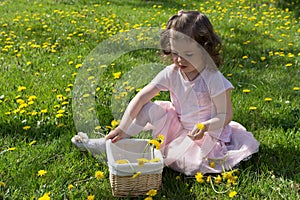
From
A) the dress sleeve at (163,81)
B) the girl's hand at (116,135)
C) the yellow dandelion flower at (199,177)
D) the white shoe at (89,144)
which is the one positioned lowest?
the yellow dandelion flower at (199,177)

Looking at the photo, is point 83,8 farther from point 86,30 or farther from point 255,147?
point 255,147

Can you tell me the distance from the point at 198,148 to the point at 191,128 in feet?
0.52

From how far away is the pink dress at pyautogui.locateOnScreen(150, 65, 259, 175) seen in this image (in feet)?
7.49

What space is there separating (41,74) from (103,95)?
759mm

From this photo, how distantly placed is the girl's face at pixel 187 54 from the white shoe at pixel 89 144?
0.62 m

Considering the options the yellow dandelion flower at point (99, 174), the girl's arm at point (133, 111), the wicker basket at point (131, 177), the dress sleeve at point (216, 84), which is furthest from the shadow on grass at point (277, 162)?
the yellow dandelion flower at point (99, 174)

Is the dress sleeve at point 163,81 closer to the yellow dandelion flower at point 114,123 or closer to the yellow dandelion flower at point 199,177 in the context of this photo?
the yellow dandelion flower at point 114,123

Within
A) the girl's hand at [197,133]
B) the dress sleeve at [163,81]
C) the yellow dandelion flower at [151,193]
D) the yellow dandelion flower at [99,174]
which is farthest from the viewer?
the dress sleeve at [163,81]

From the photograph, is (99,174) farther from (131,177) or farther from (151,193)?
(151,193)

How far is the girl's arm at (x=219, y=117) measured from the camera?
7.35 feet

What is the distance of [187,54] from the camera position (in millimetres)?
2250

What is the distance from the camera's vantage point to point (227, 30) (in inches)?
196

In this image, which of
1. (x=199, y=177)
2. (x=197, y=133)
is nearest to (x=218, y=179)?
(x=199, y=177)

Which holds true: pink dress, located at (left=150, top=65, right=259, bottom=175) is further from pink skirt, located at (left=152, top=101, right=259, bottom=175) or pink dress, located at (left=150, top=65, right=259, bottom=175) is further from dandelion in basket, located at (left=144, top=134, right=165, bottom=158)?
dandelion in basket, located at (left=144, top=134, right=165, bottom=158)
